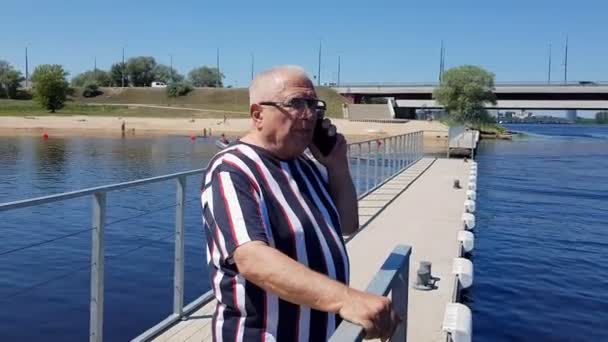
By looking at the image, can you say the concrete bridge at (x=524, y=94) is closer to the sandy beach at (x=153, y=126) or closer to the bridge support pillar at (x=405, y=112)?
the bridge support pillar at (x=405, y=112)

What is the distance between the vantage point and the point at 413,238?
827 centimetres

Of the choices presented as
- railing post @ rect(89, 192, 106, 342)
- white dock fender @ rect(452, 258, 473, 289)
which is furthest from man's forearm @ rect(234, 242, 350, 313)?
white dock fender @ rect(452, 258, 473, 289)

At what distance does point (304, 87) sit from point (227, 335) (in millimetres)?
806

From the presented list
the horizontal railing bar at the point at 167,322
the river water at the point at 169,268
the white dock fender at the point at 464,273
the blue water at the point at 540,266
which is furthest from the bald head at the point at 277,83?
the blue water at the point at 540,266

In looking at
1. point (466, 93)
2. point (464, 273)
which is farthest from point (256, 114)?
point (466, 93)

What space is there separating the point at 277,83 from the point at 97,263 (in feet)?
7.69

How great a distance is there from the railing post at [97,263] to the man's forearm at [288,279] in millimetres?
2267

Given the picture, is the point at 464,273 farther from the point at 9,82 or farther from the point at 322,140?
the point at 9,82

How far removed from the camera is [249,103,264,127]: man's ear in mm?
2039

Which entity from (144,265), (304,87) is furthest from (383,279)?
(144,265)

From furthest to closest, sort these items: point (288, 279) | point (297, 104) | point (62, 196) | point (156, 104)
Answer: point (156, 104) < point (62, 196) < point (297, 104) < point (288, 279)

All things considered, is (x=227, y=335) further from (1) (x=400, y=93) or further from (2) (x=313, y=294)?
(1) (x=400, y=93)

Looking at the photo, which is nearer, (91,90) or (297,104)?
(297,104)

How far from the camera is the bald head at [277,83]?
201cm
